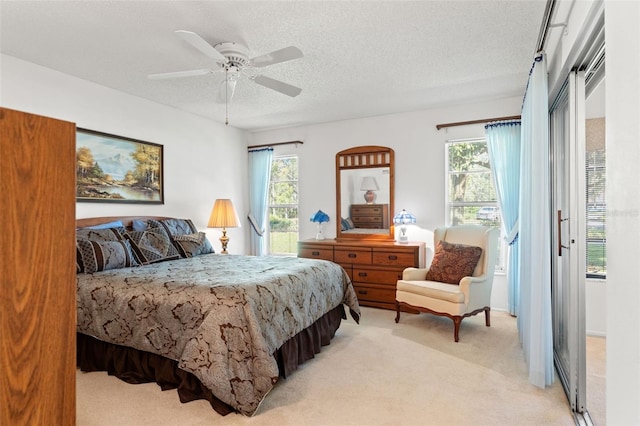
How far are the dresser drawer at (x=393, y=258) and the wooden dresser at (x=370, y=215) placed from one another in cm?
57

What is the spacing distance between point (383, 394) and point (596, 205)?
188 cm

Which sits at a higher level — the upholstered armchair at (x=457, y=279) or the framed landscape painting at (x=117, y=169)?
the framed landscape painting at (x=117, y=169)

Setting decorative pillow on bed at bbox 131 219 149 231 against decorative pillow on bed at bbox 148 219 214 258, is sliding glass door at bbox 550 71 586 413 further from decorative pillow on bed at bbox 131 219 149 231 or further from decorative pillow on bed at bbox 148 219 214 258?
decorative pillow on bed at bbox 131 219 149 231

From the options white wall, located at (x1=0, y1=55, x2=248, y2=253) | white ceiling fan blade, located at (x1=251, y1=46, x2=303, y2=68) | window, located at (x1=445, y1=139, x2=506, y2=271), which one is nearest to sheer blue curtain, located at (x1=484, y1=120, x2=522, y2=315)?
window, located at (x1=445, y1=139, x2=506, y2=271)

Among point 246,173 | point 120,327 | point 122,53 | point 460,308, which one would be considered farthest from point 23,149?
point 246,173

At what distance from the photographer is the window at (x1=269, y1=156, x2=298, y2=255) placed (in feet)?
18.7

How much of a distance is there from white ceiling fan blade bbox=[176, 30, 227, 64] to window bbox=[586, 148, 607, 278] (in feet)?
8.45

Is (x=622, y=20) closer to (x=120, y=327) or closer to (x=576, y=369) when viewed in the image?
(x=576, y=369)

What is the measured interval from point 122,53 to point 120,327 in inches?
87.8

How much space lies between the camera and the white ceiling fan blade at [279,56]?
2326 mm

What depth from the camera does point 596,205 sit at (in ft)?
7.64

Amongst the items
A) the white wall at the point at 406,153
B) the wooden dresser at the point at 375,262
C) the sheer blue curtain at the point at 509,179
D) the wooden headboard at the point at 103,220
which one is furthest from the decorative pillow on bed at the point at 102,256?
the sheer blue curtain at the point at 509,179

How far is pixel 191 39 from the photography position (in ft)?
7.11

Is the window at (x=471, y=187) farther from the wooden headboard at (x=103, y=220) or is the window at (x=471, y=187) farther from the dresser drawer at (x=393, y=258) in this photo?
the wooden headboard at (x=103, y=220)
